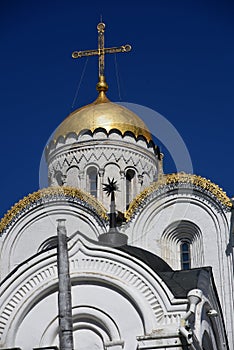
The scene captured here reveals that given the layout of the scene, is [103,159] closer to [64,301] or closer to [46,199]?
[46,199]

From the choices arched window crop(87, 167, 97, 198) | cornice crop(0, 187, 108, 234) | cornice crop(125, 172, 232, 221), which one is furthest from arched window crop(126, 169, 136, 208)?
cornice crop(0, 187, 108, 234)

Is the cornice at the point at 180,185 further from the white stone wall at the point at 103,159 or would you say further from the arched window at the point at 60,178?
the arched window at the point at 60,178

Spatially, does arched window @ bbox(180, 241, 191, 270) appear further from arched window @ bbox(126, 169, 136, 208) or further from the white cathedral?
arched window @ bbox(126, 169, 136, 208)

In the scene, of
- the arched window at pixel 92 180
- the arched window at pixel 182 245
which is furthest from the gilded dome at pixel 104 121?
the arched window at pixel 182 245

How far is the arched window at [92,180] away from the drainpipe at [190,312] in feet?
26.3

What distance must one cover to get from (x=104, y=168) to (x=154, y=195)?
180 cm

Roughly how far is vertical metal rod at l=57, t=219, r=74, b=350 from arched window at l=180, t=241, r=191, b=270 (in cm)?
782

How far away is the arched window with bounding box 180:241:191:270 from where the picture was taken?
1705 cm

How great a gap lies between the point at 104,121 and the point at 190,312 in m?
9.31

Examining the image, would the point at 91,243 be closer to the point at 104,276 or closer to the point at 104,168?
the point at 104,276

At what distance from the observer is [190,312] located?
426 inches

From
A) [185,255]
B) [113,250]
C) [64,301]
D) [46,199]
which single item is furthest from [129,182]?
[64,301]

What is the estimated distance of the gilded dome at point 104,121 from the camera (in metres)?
19.4

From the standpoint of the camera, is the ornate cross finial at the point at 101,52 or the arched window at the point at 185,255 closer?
the arched window at the point at 185,255
